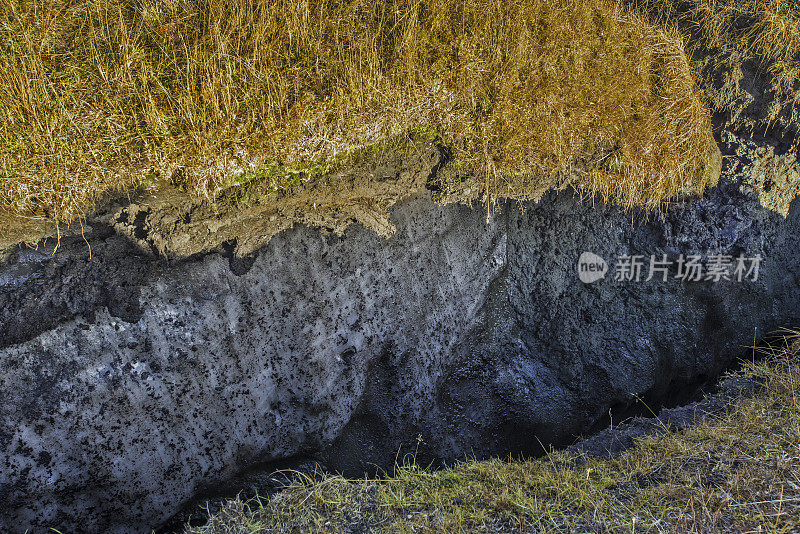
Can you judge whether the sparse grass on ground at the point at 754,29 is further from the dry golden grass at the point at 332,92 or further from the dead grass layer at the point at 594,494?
the dead grass layer at the point at 594,494

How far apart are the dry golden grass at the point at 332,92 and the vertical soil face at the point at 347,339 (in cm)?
27

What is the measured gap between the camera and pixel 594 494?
2.27 meters

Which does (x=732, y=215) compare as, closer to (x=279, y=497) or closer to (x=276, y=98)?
(x=276, y=98)

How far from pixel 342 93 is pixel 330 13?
508 millimetres

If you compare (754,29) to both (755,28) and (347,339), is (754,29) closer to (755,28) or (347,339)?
(755,28)

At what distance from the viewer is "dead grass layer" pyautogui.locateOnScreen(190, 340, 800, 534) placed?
2062 mm

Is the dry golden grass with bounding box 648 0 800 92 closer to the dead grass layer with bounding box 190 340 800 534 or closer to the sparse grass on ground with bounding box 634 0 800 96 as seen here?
the sparse grass on ground with bounding box 634 0 800 96

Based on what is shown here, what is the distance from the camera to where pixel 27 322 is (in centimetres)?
224

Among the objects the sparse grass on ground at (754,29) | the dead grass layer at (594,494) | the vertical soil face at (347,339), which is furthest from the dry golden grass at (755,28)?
the dead grass layer at (594,494)

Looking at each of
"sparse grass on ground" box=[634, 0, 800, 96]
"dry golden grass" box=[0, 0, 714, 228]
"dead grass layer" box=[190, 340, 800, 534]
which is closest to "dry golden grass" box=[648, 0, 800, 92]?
"sparse grass on ground" box=[634, 0, 800, 96]

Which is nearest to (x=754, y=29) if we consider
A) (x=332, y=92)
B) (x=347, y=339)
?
(x=332, y=92)

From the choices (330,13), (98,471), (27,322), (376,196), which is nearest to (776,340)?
(376,196)

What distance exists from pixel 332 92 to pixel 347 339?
1331mm

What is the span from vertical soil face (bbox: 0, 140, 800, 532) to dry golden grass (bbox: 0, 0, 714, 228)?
0.88 feet
